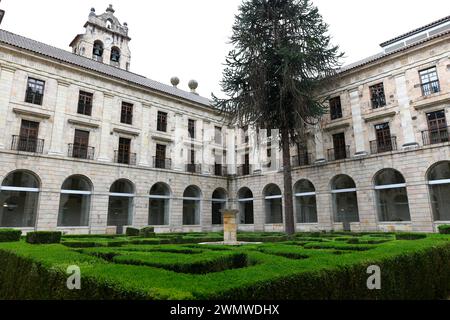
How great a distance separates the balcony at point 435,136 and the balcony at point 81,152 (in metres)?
23.1

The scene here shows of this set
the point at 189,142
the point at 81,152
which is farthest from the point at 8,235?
the point at 189,142

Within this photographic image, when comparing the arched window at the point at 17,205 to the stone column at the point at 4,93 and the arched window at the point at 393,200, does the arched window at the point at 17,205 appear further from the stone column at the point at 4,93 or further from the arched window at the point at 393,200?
the arched window at the point at 393,200

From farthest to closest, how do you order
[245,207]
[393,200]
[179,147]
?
[245,207] → [179,147] → [393,200]

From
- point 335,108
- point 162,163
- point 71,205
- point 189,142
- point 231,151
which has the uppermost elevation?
point 335,108

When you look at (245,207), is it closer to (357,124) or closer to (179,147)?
(179,147)

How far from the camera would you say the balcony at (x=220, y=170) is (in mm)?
30556

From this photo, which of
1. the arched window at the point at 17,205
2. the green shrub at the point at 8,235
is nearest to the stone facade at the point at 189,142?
the arched window at the point at 17,205

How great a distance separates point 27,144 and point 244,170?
1869cm

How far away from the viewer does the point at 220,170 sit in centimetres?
3103

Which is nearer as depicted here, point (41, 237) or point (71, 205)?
point (41, 237)

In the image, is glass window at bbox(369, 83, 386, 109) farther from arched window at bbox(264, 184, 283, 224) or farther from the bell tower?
the bell tower

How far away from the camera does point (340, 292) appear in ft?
14.1

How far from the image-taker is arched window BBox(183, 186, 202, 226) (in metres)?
28.6
